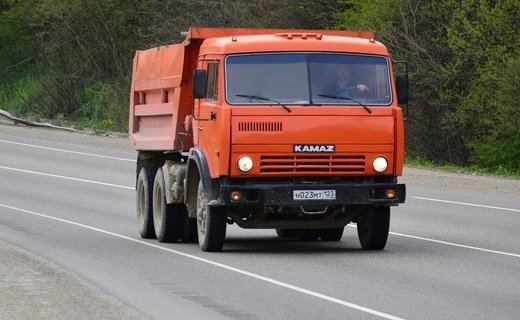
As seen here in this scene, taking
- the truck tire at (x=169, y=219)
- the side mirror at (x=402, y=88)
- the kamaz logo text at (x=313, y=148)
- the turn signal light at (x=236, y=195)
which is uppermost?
the side mirror at (x=402, y=88)

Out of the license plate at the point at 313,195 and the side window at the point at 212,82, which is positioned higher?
the side window at the point at 212,82

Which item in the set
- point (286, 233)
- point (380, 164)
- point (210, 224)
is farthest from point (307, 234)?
point (380, 164)

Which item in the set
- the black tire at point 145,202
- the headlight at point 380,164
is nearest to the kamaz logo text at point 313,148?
the headlight at point 380,164

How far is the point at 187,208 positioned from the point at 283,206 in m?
2.01

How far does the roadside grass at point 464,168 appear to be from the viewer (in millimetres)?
33844

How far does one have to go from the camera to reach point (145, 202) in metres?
20.4

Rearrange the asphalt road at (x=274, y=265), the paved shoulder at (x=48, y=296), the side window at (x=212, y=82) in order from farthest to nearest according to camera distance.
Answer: the side window at (x=212, y=82) → the asphalt road at (x=274, y=265) → the paved shoulder at (x=48, y=296)

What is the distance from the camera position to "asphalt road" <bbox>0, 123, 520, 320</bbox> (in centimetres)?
1224

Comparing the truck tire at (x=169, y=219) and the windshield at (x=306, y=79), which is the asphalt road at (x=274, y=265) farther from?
the windshield at (x=306, y=79)

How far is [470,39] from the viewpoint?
117 ft

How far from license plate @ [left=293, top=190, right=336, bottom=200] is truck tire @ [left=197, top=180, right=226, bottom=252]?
0.96 m

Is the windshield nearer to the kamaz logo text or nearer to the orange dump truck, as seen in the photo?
the orange dump truck

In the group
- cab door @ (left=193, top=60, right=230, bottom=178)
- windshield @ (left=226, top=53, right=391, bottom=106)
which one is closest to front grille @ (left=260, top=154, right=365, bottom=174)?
cab door @ (left=193, top=60, right=230, bottom=178)

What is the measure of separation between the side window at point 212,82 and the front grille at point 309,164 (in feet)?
3.43
